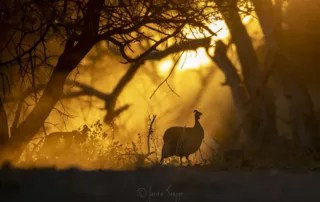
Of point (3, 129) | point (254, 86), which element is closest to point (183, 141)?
point (3, 129)

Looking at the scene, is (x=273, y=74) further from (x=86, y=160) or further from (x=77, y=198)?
(x=77, y=198)

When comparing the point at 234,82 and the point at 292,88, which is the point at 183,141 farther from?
the point at 292,88

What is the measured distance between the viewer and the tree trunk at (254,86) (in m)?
15.2

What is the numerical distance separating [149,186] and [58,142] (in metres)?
4.52

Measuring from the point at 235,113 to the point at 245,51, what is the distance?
164 cm

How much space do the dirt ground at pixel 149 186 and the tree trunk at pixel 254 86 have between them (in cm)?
824

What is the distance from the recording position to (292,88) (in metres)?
15.5

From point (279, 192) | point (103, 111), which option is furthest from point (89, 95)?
point (279, 192)

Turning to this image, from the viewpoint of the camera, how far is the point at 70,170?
6684 mm

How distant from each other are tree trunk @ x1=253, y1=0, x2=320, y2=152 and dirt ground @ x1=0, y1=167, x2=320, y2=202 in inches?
336

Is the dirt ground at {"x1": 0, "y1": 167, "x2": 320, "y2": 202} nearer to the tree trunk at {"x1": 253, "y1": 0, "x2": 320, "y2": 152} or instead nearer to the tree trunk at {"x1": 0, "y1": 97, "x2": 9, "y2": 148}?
the tree trunk at {"x1": 0, "y1": 97, "x2": 9, "y2": 148}

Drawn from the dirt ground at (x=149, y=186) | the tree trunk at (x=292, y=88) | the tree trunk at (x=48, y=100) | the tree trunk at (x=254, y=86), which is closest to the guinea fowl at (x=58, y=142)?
the tree trunk at (x=48, y=100)

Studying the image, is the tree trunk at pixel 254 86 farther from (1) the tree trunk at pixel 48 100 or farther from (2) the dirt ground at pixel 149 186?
(2) the dirt ground at pixel 149 186

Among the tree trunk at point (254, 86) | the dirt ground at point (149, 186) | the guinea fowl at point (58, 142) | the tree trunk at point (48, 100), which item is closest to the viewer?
the dirt ground at point (149, 186)
